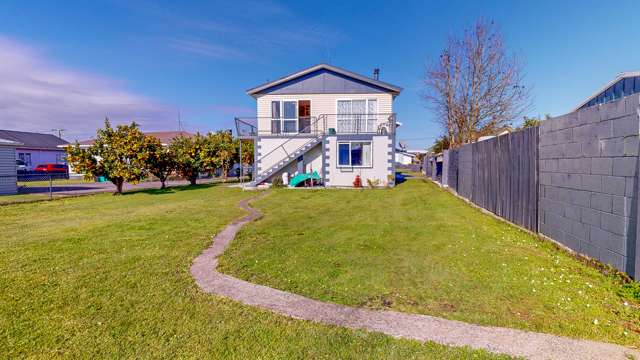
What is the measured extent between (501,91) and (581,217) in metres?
18.4

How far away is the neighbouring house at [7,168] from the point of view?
17469mm

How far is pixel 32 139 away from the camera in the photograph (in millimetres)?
43281

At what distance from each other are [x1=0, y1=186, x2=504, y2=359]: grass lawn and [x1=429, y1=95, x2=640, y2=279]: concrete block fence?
3296 millimetres

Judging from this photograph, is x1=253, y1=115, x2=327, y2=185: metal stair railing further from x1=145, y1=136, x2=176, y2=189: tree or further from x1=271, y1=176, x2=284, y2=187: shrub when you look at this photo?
x1=145, y1=136, x2=176, y2=189: tree

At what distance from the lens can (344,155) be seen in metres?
18.5

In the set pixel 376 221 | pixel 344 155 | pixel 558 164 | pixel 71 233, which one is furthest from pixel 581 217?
pixel 344 155

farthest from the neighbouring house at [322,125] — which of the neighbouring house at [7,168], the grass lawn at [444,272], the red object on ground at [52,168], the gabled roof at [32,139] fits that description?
the gabled roof at [32,139]

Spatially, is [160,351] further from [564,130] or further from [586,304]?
[564,130]

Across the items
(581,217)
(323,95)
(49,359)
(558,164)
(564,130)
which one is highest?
(323,95)

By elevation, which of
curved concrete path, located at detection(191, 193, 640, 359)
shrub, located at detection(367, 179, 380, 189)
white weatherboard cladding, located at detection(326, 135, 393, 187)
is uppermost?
white weatherboard cladding, located at detection(326, 135, 393, 187)

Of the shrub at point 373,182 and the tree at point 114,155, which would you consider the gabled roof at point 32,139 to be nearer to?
the tree at point 114,155

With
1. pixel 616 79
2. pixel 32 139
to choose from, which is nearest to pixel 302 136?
pixel 616 79

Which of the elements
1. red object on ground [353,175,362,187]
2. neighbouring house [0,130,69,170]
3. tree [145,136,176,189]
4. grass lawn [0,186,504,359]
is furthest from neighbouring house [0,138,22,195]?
neighbouring house [0,130,69,170]

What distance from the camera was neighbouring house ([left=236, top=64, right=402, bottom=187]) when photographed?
1833cm
